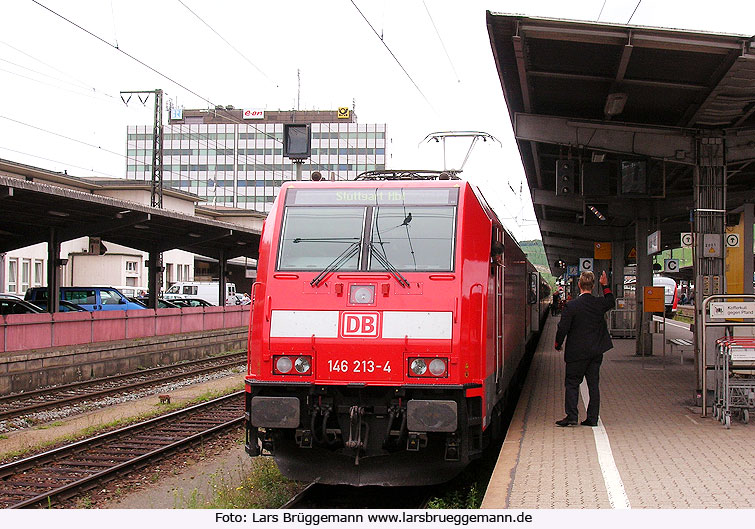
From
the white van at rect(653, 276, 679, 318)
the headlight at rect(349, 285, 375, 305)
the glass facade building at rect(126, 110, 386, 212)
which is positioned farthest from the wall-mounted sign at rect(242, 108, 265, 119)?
the headlight at rect(349, 285, 375, 305)

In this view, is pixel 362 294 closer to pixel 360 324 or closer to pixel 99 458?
pixel 360 324

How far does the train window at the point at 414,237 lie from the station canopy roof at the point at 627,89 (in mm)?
3138

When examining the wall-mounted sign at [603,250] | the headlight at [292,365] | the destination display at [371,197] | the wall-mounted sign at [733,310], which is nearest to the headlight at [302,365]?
the headlight at [292,365]

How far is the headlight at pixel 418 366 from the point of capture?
719cm

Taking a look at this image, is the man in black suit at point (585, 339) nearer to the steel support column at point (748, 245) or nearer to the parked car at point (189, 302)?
the steel support column at point (748, 245)

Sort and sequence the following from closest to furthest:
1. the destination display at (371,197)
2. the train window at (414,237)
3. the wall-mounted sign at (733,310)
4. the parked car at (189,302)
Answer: the train window at (414,237) < the destination display at (371,197) < the wall-mounted sign at (733,310) < the parked car at (189,302)

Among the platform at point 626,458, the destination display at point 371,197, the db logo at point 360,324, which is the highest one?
the destination display at point 371,197

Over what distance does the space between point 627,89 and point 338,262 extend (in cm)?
641

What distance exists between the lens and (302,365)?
24.2 ft

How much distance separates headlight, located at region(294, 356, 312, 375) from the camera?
7364mm

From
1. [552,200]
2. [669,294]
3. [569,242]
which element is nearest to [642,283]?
[552,200]

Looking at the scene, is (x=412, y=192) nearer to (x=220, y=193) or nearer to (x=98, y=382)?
(x=98, y=382)

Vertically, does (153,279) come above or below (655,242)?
below

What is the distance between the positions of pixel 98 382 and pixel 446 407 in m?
13.3
